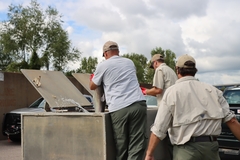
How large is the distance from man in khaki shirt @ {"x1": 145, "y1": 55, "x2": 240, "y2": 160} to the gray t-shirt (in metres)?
1.01

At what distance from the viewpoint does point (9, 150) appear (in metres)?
10.3

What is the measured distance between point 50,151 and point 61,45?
115 feet

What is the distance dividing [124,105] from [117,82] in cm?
30

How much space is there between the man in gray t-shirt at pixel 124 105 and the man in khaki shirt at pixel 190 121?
0.93 metres

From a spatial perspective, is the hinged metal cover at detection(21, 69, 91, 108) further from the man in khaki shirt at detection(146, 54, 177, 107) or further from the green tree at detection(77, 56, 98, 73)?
the green tree at detection(77, 56, 98, 73)

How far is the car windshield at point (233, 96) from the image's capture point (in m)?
7.43

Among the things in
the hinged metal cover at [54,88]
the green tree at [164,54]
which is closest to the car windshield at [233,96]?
the hinged metal cover at [54,88]

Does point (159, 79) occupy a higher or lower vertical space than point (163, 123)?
higher

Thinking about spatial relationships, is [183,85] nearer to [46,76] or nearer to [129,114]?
[129,114]

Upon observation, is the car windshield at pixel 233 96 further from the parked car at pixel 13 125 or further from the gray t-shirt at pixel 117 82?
the parked car at pixel 13 125

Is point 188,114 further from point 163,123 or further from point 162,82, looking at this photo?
point 162,82

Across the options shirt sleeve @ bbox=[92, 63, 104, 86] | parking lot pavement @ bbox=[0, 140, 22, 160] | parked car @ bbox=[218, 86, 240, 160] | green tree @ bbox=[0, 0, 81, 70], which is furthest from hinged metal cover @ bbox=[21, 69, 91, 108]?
green tree @ bbox=[0, 0, 81, 70]

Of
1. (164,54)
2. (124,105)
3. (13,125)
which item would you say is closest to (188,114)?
(124,105)

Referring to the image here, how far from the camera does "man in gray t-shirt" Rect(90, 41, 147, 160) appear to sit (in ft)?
12.5
